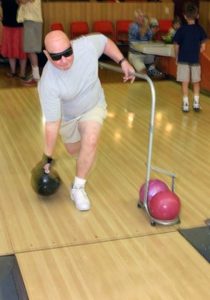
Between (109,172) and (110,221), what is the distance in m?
0.87

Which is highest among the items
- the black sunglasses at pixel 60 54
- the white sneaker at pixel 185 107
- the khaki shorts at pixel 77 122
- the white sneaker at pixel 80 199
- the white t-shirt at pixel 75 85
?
the black sunglasses at pixel 60 54

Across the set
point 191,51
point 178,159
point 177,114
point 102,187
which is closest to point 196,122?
point 177,114

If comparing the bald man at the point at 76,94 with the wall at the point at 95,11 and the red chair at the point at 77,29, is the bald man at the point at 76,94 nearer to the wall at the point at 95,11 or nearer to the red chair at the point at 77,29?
the red chair at the point at 77,29

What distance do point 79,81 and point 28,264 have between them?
45.5 inches

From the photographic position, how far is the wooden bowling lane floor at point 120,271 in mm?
2490

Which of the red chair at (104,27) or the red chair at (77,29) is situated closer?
the red chair at (77,29)

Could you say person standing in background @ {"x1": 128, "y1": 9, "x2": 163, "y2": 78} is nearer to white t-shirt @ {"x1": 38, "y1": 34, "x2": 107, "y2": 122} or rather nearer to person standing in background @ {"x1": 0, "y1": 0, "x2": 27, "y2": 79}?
person standing in background @ {"x1": 0, "y1": 0, "x2": 27, "y2": 79}

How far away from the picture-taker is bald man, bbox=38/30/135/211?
9.87ft

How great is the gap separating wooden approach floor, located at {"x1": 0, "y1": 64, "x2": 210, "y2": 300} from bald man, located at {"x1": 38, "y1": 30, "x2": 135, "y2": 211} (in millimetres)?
289

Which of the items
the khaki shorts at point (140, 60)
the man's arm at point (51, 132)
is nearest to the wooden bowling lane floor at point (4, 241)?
the man's arm at point (51, 132)

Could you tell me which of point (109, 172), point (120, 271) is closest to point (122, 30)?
point (109, 172)

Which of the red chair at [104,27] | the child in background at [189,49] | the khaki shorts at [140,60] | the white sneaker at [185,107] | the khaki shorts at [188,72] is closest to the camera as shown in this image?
the child in background at [189,49]

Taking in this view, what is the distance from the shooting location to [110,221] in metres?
3.22

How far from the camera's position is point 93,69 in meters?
3.19
